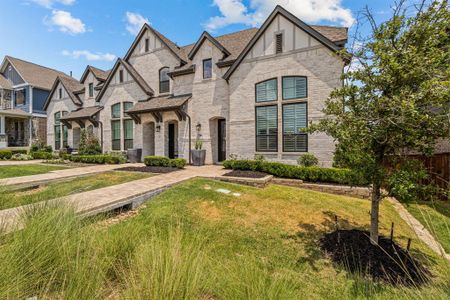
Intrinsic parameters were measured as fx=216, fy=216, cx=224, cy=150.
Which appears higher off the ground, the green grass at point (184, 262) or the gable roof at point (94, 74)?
the gable roof at point (94, 74)

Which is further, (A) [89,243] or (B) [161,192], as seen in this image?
(B) [161,192]

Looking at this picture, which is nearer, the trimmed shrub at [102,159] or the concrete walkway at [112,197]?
the concrete walkway at [112,197]

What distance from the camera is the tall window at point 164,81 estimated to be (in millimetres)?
17109

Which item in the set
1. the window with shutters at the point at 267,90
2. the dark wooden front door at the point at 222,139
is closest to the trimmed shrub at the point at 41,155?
the dark wooden front door at the point at 222,139

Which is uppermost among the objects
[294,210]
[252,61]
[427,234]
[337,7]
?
[252,61]

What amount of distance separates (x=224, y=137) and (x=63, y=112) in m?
18.3

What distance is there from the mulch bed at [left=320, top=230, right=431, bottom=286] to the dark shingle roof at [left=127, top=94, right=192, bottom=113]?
12.1 meters

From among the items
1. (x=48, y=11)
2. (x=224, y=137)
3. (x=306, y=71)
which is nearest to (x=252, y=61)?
(x=306, y=71)

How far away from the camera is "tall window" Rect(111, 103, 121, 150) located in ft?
59.9

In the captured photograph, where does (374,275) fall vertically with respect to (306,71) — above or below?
below

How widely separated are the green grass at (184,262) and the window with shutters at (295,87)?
25.0ft

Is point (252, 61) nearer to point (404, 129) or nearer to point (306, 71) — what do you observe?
point (306, 71)

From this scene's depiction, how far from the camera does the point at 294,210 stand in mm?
6512

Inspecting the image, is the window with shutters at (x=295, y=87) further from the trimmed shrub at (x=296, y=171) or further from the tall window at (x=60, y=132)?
the tall window at (x=60, y=132)
